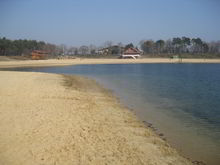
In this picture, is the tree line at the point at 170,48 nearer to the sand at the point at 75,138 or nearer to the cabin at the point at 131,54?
the cabin at the point at 131,54

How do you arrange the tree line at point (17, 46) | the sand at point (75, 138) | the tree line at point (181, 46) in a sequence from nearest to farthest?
the sand at point (75, 138) < the tree line at point (17, 46) < the tree line at point (181, 46)

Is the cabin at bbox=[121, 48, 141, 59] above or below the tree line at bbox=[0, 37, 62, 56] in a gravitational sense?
below

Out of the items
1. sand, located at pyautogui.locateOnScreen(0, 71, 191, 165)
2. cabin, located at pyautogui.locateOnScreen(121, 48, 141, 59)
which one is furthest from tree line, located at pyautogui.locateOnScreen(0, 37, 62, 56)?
sand, located at pyautogui.locateOnScreen(0, 71, 191, 165)

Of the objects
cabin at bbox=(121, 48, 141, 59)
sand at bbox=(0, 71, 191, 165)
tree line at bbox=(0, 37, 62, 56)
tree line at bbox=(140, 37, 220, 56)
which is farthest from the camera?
tree line at bbox=(140, 37, 220, 56)

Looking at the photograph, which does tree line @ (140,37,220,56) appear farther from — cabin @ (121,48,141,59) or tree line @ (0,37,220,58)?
cabin @ (121,48,141,59)

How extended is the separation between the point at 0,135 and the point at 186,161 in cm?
629

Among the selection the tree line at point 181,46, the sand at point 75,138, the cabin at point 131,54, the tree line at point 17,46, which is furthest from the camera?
the tree line at point 181,46

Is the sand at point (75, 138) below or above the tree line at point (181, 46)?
below

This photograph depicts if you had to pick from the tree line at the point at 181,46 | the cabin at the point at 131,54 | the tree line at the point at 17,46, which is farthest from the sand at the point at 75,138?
the tree line at the point at 181,46

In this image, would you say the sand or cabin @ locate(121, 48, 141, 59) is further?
cabin @ locate(121, 48, 141, 59)

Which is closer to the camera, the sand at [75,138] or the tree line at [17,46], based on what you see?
the sand at [75,138]

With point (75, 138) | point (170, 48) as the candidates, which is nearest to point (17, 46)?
point (170, 48)

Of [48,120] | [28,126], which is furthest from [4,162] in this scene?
[48,120]

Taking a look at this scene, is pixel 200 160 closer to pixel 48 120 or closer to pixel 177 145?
pixel 177 145
